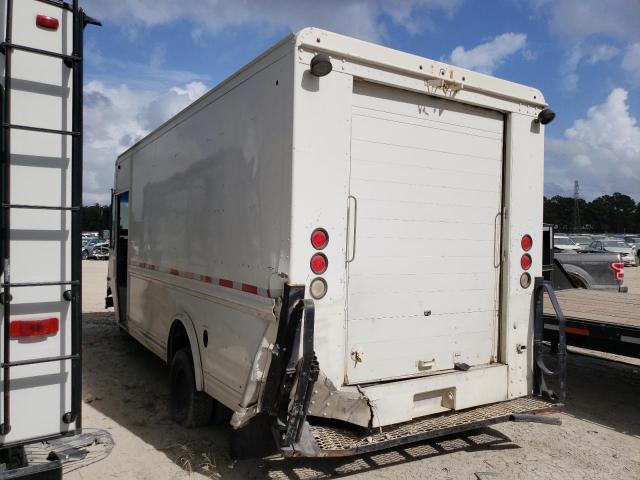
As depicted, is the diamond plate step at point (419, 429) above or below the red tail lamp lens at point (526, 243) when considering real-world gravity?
below

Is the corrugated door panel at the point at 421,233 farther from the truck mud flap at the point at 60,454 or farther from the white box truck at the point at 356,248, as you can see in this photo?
the truck mud flap at the point at 60,454

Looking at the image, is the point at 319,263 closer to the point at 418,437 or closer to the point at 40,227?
the point at 418,437

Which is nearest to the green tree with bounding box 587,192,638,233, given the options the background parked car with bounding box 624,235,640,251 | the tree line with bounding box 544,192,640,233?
the tree line with bounding box 544,192,640,233

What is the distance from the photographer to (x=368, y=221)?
4.01 meters

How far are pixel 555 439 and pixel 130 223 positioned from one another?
5.62 m

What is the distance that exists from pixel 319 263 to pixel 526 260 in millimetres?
2121

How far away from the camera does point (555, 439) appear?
5.04 meters

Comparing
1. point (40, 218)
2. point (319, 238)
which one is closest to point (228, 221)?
point (319, 238)

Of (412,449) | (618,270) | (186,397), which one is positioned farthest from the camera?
(618,270)

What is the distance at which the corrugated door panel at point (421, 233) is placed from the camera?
13.1 feet

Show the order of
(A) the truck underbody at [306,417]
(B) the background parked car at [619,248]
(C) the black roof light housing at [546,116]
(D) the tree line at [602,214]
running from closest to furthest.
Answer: (A) the truck underbody at [306,417], (C) the black roof light housing at [546,116], (B) the background parked car at [619,248], (D) the tree line at [602,214]

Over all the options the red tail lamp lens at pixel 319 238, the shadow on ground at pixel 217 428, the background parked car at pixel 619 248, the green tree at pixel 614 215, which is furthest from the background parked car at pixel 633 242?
the green tree at pixel 614 215

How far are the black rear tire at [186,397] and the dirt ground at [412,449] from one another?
111 millimetres

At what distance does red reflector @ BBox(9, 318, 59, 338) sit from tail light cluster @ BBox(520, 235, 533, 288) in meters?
3.63
